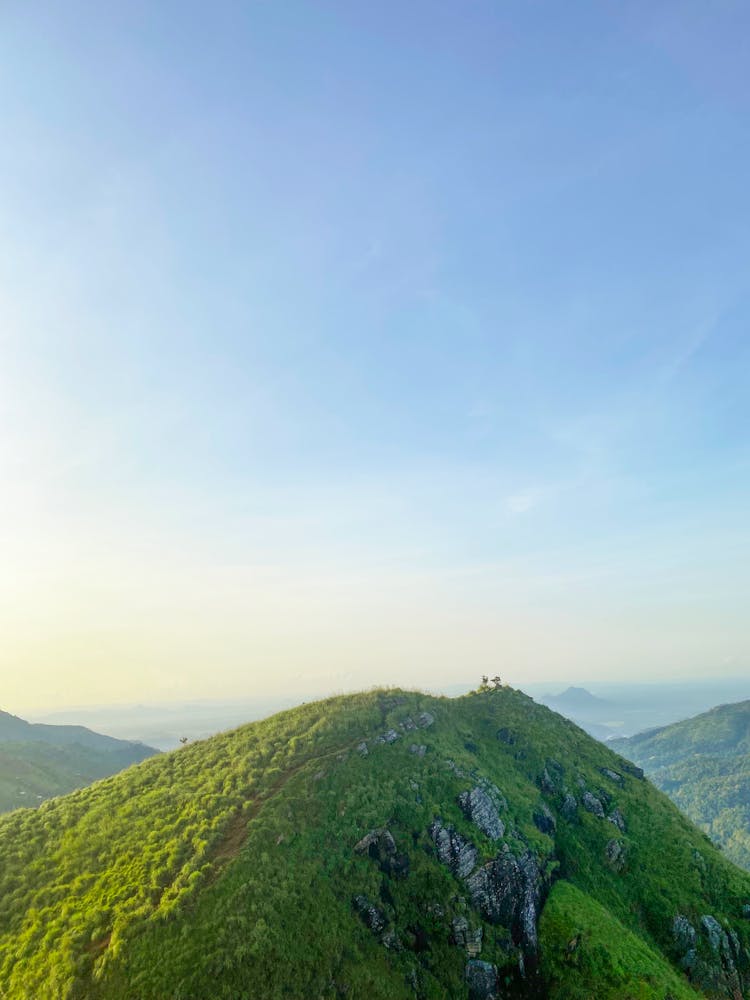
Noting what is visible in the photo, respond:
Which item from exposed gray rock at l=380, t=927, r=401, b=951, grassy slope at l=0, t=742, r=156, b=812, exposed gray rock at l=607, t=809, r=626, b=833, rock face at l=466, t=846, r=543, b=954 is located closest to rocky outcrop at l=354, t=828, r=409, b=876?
exposed gray rock at l=380, t=927, r=401, b=951

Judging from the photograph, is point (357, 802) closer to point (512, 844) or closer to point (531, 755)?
point (512, 844)

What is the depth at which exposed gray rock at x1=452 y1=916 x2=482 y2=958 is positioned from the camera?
4212 cm

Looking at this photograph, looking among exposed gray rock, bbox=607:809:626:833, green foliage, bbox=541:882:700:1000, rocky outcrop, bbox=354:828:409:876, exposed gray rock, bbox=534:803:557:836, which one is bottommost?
green foliage, bbox=541:882:700:1000

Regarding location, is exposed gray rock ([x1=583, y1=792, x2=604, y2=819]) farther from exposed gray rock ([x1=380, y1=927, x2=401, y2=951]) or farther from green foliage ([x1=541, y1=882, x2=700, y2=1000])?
exposed gray rock ([x1=380, y1=927, x2=401, y2=951])

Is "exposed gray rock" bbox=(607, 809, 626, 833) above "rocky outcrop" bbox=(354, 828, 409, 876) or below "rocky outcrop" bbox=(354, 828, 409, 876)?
below

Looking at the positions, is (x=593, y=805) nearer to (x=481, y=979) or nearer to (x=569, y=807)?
(x=569, y=807)

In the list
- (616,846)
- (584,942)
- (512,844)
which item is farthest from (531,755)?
(584,942)

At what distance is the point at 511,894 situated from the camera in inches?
1853

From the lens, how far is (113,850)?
149ft

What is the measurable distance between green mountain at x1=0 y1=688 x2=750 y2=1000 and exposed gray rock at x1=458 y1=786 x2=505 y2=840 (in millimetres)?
191

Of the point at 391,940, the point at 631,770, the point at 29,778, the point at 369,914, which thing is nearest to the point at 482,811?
the point at 391,940

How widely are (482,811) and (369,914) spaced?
16164 millimetres

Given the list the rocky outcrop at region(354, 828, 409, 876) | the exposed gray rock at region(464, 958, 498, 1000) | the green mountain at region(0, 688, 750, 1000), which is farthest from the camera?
the rocky outcrop at region(354, 828, 409, 876)

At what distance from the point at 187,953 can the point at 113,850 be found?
15.1m
